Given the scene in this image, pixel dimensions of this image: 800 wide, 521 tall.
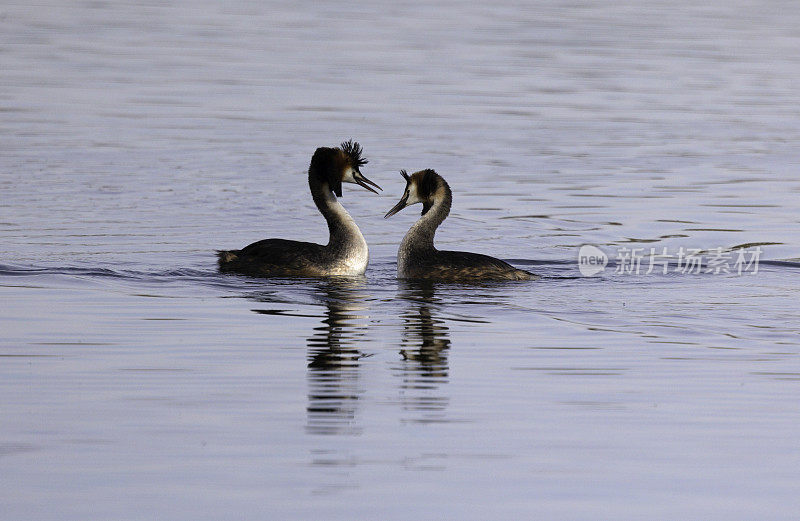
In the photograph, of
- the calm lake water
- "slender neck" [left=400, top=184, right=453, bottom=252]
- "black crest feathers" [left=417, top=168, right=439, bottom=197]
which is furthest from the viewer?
"black crest feathers" [left=417, top=168, right=439, bottom=197]

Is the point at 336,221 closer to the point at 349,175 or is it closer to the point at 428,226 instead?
the point at 349,175

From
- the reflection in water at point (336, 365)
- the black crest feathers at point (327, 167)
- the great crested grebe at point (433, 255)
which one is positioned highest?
the black crest feathers at point (327, 167)

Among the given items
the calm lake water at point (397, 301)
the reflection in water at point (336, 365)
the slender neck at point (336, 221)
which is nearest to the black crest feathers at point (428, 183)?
the slender neck at point (336, 221)

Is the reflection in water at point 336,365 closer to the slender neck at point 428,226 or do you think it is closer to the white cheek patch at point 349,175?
the slender neck at point 428,226

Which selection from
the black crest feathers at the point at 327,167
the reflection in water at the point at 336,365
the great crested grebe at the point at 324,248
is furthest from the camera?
the black crest feathers at the point at 327,167

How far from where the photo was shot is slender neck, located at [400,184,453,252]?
15047mm

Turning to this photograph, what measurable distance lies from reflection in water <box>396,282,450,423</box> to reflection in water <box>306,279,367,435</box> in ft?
1.11

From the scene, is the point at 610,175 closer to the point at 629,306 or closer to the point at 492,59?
the point at 629,306

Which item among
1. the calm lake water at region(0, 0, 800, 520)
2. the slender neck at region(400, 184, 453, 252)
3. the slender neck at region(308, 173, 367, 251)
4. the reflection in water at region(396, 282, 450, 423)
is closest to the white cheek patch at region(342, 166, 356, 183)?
the slender neck at region(308, 173, 367, 251)

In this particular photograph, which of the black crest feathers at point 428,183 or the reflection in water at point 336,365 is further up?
the black crest feathers at point 428,183

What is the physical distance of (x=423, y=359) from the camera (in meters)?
10.8

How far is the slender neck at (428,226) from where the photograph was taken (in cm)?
1505

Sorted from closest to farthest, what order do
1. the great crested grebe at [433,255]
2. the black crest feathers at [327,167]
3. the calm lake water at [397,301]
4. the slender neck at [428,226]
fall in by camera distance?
the calm lake water at [397,301]
the great crested grebe at [433,255]
the slender neck at [428,226]
the black crest feathers at [327,167]

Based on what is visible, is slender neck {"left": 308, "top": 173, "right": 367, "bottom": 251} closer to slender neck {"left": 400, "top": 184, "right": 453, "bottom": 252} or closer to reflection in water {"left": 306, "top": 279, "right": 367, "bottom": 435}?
slender neck {"left": 400, "top": 184, "right": 453, "bottom": 252}
